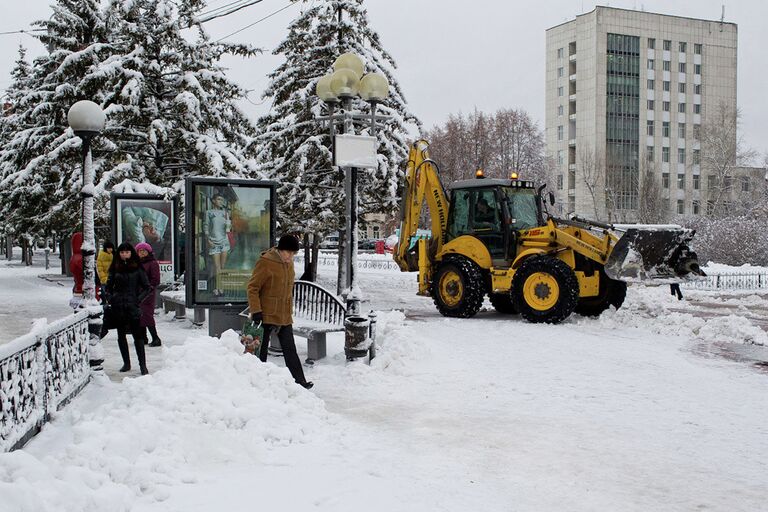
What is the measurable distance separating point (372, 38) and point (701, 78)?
80176 millimetres

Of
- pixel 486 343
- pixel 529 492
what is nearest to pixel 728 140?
pixel 486 343

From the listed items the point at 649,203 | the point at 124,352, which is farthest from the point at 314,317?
the point at 649,203

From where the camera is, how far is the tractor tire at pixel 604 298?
53.0ft

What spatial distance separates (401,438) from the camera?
22.9ft

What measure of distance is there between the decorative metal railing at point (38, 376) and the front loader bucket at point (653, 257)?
33.1 feet

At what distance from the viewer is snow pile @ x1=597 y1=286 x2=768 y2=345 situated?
13609mm

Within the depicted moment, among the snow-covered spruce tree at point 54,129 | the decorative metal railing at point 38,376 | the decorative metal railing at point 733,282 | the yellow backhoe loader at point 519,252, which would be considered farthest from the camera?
the decorative metal railing at point 733,282

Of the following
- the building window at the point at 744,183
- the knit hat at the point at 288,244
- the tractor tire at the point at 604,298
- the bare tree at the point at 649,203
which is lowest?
the tractor tire at the point at 604,298

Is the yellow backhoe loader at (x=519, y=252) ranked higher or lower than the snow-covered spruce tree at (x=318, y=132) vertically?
lower

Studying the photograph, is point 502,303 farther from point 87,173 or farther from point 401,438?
point 401,438

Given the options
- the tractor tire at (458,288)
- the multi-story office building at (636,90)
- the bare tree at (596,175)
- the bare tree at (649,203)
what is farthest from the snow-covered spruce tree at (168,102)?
the multi-story office building at (636,90)

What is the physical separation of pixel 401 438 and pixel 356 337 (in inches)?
125

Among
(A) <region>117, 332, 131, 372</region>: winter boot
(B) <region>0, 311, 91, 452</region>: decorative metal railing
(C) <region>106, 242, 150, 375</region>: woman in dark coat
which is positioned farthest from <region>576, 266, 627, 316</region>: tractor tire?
(B) <region>0, 311, 91, 452</region>: decorative metal railing

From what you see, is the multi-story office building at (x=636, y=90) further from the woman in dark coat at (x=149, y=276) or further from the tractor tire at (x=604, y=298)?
the woman in dark coat at (x=149, y=276)
